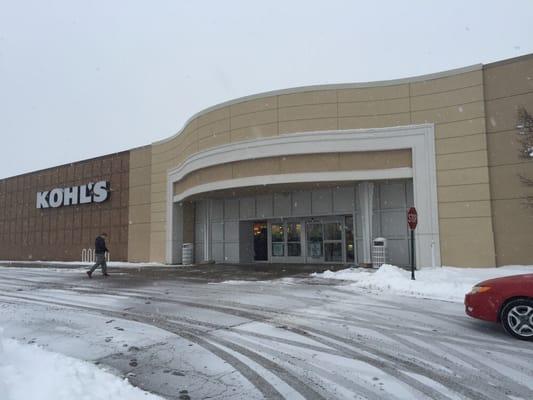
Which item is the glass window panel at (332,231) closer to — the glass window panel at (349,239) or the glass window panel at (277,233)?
the glass window panel at (349,239)

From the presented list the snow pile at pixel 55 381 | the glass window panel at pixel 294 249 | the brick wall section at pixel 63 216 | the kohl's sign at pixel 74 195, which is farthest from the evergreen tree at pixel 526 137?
the kohl's sign at pixel 74 195

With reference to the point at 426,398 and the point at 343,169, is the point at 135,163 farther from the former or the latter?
the point at 426,398

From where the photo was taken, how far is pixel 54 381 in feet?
13.8

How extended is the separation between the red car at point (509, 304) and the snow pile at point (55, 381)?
5372 millimetres

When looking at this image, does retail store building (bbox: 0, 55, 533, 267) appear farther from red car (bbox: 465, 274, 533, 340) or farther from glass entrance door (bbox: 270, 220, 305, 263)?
red car (bbox: 465, 274, 533, 340)

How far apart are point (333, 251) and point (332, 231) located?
3.29 ft

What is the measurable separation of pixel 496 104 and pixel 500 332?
11564mm

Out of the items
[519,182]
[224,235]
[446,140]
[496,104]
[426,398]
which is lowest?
[426,398]

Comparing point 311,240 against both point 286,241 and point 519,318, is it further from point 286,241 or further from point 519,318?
point 519,318

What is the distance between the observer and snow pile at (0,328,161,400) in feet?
12.6

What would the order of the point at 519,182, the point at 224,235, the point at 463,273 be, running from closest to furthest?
the point at 463,273
the point at 519,182
the point at 224,235

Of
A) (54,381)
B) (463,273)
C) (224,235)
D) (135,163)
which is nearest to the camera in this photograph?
(54,381)

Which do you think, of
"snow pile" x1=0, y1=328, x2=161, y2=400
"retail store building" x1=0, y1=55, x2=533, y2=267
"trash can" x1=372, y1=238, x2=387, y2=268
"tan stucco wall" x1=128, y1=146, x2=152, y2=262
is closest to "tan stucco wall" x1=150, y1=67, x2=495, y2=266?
"retail store building" x1=0, y1=55, x2=533, y2=267

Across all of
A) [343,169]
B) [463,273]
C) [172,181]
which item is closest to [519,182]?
[463,273]
